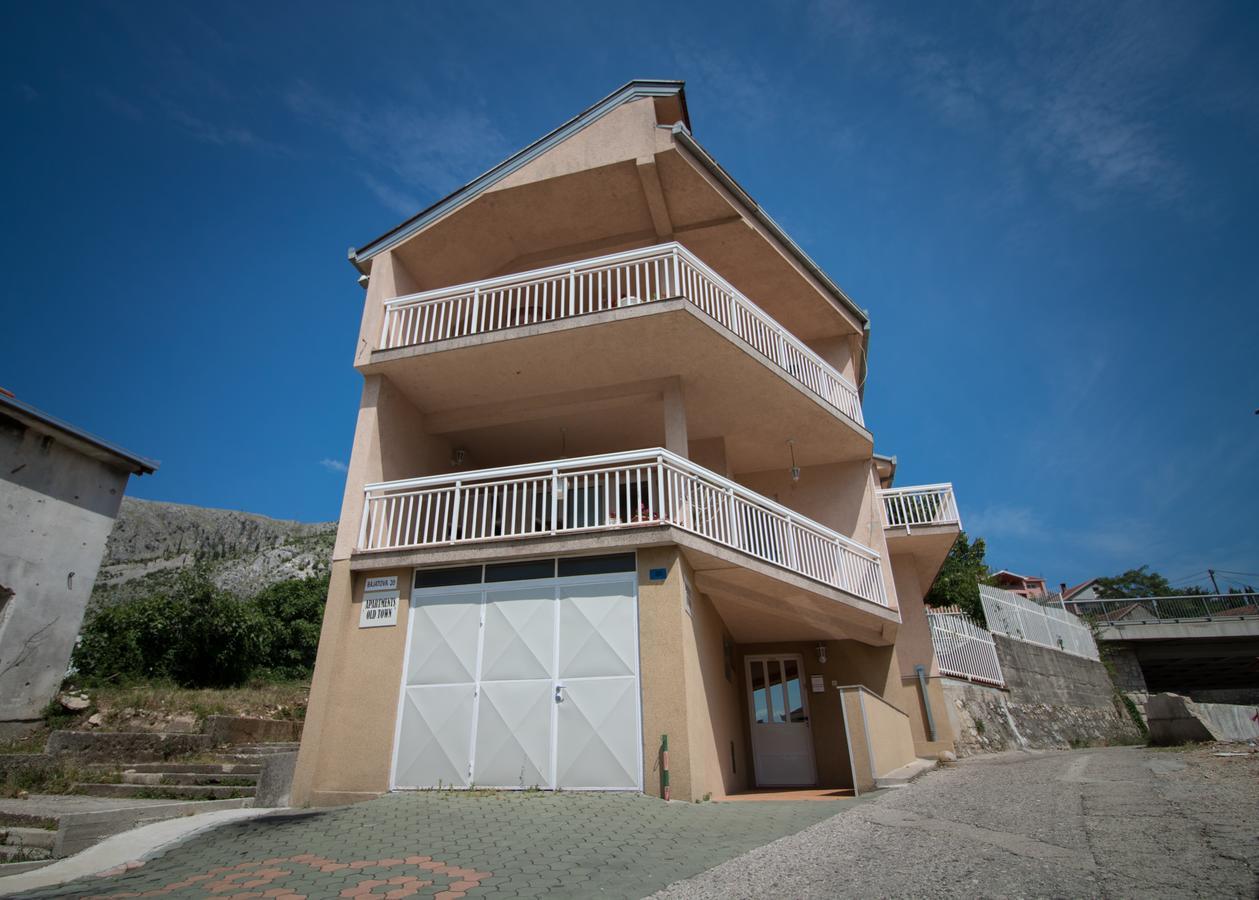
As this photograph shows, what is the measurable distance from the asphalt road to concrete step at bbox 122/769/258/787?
26.1ft

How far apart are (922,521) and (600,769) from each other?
9.45m

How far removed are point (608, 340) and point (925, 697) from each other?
10172mm

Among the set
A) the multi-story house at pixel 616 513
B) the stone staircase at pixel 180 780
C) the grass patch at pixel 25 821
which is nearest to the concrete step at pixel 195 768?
the stone staircase at pixel 180 780

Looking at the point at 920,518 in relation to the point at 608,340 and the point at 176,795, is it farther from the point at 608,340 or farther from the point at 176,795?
the point at 176,795

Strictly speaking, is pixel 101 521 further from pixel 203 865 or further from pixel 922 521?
pixel 922 521

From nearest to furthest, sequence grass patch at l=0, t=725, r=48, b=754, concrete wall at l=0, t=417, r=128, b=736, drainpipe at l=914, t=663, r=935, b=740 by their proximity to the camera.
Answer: grass patch at l=0, t=725, r=48, b=754 → concrete wall at l=0, t=417, r=128, b=736 → drainpipe at l=914, t=663, r=935, b=740

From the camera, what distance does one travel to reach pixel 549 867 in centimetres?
517

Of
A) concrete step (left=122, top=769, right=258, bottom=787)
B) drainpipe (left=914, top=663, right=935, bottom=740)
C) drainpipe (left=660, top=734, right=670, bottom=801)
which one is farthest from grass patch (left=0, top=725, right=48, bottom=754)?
drainpipe (left=914, top=663, right=935, bottom=740)

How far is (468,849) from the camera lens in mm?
5828

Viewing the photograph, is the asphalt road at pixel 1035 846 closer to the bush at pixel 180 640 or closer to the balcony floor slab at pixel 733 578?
the balcony floor slab at pixel 733 578

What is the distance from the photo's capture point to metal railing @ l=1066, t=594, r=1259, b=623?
86.9 ft

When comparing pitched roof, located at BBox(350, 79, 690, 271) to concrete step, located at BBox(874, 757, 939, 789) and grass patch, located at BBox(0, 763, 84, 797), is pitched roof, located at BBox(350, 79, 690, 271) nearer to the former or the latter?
grass patch, located at BBox(0, 763, 84, 797)

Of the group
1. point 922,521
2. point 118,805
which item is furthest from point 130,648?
point 922,521

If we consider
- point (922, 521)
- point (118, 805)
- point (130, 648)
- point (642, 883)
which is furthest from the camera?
point (130, 648)
